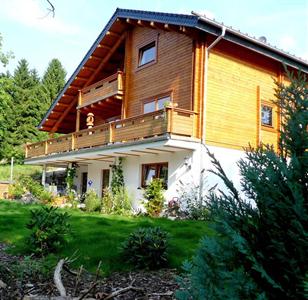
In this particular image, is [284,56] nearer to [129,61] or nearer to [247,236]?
[129,61]

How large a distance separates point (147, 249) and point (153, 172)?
10311mm

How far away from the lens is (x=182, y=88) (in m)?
15.7

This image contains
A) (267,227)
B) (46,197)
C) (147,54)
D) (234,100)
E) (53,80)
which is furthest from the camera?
(53,80)

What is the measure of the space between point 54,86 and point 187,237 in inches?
1762

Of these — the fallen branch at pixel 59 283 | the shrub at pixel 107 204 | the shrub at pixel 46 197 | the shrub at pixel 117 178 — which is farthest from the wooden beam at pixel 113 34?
the fallen branch at pixel 59 283

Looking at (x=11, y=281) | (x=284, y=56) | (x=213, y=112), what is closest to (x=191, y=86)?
(x=213, y=112)

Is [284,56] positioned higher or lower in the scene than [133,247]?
higher

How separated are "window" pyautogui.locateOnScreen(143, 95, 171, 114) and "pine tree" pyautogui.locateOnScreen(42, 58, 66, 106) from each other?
32.6m

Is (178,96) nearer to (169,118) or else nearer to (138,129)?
(138,129)

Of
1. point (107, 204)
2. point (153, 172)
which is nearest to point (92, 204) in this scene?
point (107, 204)

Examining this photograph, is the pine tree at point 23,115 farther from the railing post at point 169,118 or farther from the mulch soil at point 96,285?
the mulch soil at point 96,285

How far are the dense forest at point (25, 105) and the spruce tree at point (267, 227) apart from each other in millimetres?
39549

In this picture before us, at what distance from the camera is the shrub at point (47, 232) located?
7133 millimetres

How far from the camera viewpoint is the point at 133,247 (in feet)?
21.5
